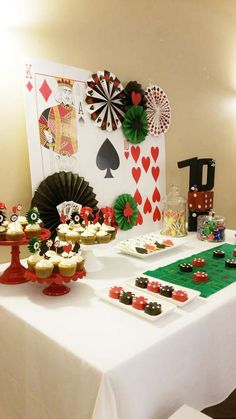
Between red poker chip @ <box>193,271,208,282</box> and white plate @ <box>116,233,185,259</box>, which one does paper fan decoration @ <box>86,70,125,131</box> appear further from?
red poker chip @ <box>193,271,208,282</box>

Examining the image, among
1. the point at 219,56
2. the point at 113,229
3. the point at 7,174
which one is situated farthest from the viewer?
the point at 219,56

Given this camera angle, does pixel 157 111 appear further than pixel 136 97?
Yes

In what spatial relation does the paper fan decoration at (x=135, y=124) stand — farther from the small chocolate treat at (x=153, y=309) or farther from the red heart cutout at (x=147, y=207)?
the small chocolate treat at (x=153, y=309)

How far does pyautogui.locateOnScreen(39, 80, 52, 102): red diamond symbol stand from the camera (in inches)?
63.5

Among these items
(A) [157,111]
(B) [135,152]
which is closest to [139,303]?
(B) [135,152]

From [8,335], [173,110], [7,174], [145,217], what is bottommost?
[8,335]

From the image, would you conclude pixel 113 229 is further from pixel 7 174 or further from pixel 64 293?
pixel 7 174

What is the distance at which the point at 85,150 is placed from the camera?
1.81 m

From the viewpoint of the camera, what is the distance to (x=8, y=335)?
1077 mm

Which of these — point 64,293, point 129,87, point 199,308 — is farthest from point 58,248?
point 129,87

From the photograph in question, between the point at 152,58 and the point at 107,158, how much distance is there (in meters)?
0.74

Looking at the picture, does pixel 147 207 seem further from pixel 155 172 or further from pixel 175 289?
pixel 175 289

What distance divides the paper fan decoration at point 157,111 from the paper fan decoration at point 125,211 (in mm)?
449

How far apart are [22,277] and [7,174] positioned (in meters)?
0.49
